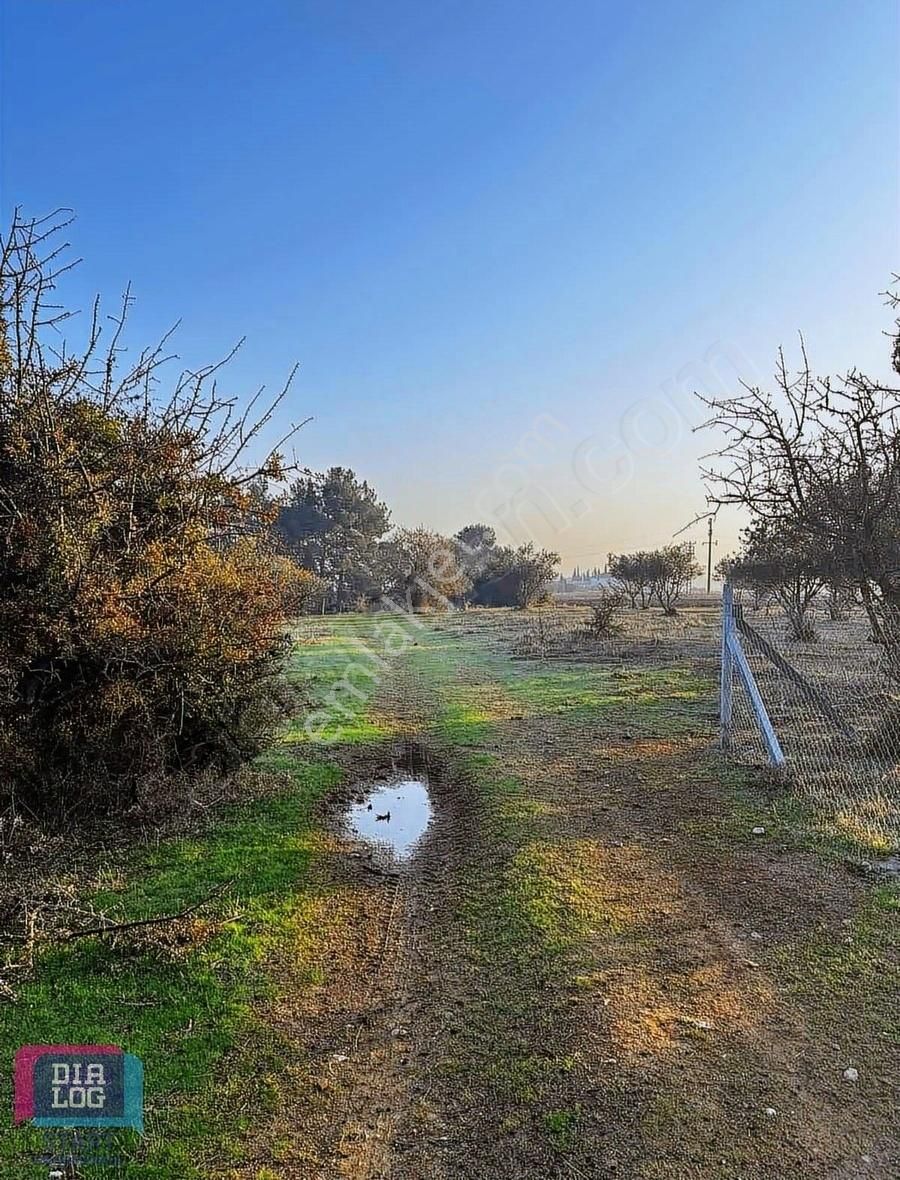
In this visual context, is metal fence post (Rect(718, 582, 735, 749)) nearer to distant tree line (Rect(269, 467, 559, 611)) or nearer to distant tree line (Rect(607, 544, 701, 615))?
distant tree line (Rect(607, 544, 701, 615))

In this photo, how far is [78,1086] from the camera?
292cm

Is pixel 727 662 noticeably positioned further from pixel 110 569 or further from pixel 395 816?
pixel 110 569

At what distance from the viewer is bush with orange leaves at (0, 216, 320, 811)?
4.93 m

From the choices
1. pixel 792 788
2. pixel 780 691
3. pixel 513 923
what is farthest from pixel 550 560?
pixel 513 923

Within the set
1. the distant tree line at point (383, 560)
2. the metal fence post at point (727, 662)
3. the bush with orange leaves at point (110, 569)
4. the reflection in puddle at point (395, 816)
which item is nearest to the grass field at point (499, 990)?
the reflection in puddle at point (395, 816)

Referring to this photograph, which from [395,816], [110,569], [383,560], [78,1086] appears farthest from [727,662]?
[383,560]

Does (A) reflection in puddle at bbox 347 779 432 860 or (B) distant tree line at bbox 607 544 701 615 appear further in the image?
(B) distant tree line at bbox 607 544 701 615

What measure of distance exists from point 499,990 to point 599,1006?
514mm

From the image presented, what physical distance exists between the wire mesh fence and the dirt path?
638 mm

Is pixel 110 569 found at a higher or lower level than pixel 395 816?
higher

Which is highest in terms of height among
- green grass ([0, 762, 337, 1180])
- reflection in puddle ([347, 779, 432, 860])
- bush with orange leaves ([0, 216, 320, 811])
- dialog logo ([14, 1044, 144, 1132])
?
bush with orange leaves ([0, 216, 320, 811])

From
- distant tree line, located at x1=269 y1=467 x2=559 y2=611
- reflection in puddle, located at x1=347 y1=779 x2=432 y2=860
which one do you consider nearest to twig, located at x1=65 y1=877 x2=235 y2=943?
reflection in puddle, located at x1=347 y1=779 x2=432 y2=860

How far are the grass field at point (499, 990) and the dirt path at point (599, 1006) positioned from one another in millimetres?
13

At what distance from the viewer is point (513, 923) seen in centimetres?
423
